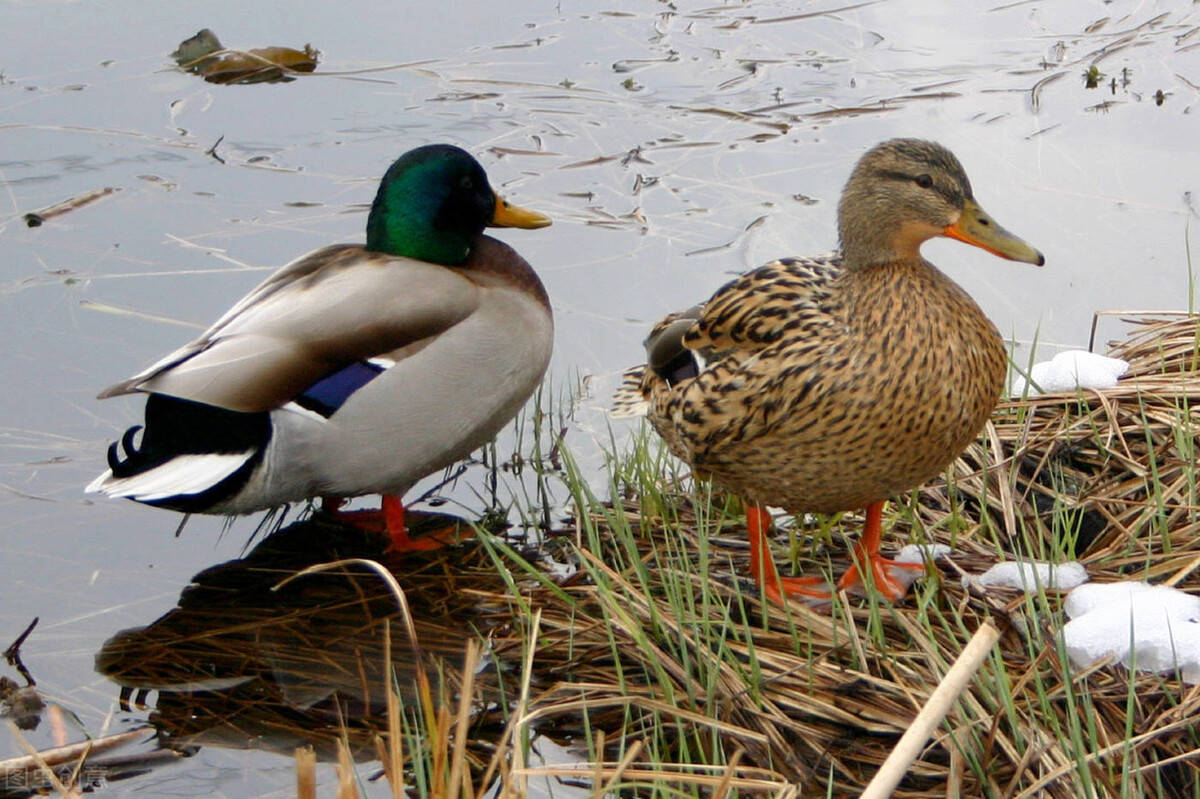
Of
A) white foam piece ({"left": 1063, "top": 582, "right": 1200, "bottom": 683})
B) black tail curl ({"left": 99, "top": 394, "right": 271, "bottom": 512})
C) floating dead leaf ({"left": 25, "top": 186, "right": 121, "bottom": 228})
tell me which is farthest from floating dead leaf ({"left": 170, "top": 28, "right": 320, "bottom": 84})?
white foam piece ({"left": 1063, "top": 582, "right": 1200, "bottom": 683})

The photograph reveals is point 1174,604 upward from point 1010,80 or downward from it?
downward

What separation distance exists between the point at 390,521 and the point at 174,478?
57 centimetres

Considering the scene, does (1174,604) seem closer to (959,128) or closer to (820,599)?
(820,599)

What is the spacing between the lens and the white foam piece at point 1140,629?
124 inches

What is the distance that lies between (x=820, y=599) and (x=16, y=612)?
187cm

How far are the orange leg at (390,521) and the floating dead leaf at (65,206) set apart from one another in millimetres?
1880

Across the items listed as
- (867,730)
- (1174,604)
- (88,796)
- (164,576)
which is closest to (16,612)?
(164,576)

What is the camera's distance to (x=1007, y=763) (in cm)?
300

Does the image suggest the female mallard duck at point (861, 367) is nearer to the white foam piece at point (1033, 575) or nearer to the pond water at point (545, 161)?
the white foam piece at point (1033, 575)

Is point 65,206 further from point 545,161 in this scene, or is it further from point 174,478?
point 174,478

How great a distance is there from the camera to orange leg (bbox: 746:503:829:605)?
3.60 metres

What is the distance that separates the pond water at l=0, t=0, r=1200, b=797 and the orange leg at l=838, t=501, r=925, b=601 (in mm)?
1098

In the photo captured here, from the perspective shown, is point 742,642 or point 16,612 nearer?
point 742,642

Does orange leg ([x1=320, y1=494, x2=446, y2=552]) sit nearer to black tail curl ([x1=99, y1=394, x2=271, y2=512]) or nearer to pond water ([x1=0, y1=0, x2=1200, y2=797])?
pond water ([x1=0, y1=0, x2=1200, y2=797])
